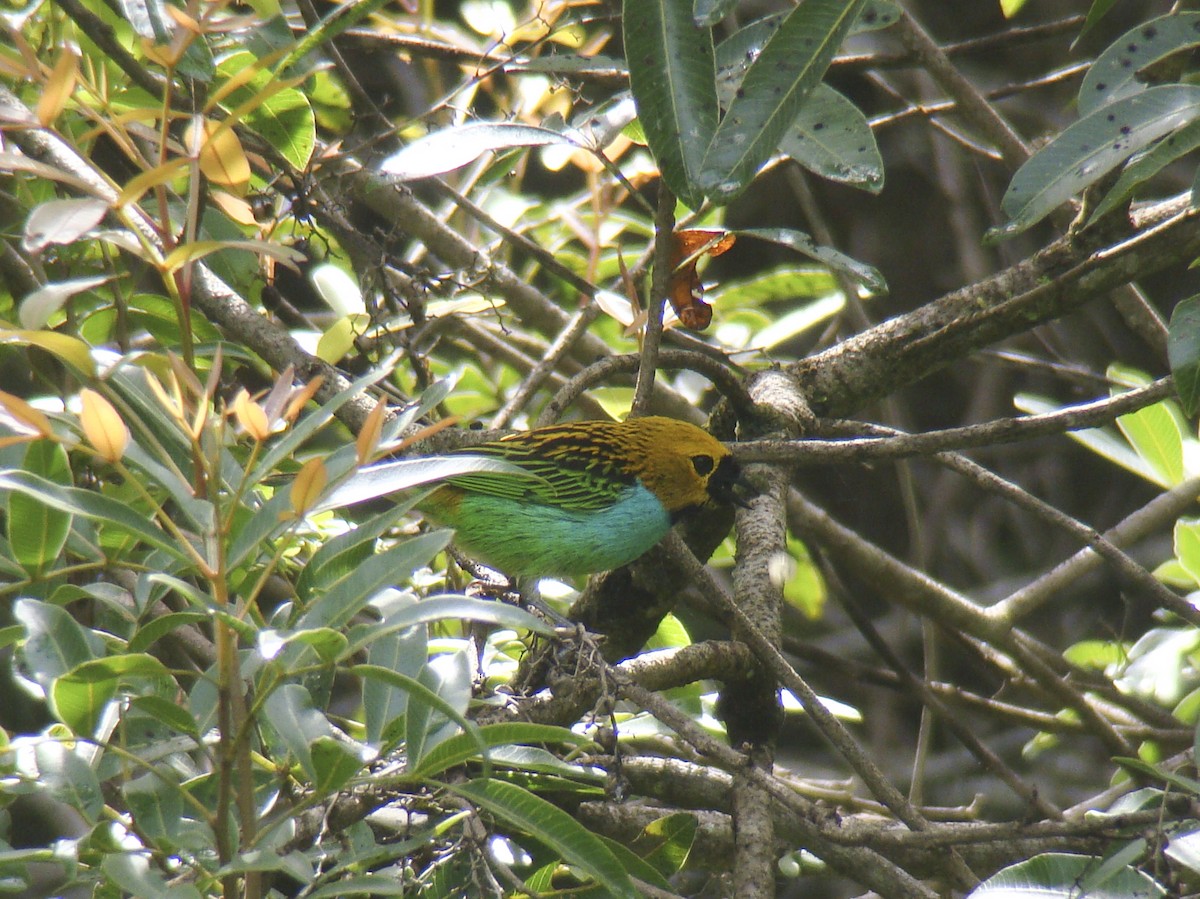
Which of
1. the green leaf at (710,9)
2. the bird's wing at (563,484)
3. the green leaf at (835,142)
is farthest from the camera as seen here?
the bird's wing at (563,484)

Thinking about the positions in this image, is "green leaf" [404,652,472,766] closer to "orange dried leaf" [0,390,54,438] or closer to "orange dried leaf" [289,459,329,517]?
"orange dried leaf" [289,459,329,517]

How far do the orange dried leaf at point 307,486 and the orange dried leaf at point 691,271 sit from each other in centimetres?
177

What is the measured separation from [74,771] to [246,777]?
292 millimetres

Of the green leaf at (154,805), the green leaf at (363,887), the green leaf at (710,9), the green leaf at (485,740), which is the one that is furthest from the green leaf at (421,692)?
the green leaf at (710,9)

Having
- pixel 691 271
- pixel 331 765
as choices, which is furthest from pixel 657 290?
pixel 331 765

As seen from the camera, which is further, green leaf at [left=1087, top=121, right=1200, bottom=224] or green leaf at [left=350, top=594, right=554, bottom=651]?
green leaf at [left=1087, top=121, right=1200, bottom=224]

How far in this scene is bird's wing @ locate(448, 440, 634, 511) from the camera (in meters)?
3.91

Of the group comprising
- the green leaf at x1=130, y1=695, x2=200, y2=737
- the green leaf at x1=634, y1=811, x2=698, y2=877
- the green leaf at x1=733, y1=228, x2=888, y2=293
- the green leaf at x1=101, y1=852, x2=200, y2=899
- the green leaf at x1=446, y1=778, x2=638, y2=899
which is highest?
the green leaf at x1=733, y1=228, x2=888, y2=293

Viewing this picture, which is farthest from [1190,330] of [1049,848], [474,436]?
[474,436]

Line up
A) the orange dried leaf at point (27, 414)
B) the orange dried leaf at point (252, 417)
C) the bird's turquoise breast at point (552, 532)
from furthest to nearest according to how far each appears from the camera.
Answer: the bird's turquoise breast at point (552, 532)
the orange dried leaf at point (252, 417)
the orange dried leaf at point (27, 414)

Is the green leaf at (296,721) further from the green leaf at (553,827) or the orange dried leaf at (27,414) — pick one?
the orange dried leaf at (27,414)

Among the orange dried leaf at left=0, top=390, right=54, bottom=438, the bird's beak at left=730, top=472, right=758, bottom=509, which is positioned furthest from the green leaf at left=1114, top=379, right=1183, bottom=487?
the orange dried leaf at left=0, top=390, right=54, bottom=438

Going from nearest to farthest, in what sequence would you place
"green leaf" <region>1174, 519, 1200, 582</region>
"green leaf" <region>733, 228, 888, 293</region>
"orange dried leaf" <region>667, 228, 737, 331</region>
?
"green leaf" <region>733, 228, 888, 293</region>, "orange dried leaf" <region>667, 228, 737, 331</region>, "green leaf" <region>1174, 519, 1200, 582</region>

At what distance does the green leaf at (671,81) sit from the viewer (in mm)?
2283
